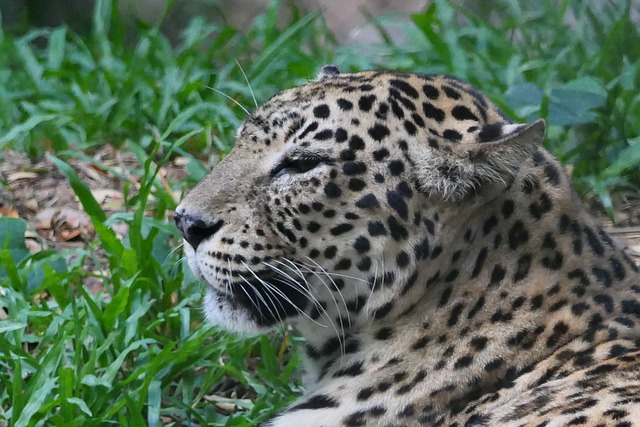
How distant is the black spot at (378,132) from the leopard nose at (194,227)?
69 centimetres

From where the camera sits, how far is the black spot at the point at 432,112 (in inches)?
167

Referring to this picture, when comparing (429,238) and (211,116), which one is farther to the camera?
(211,116)

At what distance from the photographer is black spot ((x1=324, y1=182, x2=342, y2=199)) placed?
13.8 ft

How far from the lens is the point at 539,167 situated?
4.24 metres

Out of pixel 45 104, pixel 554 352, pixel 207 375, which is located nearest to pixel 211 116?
pixel 45 104

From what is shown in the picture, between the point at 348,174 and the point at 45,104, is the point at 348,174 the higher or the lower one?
the lower one

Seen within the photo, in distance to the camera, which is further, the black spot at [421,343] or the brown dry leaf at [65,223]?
the brown dry leaf at [65,223]

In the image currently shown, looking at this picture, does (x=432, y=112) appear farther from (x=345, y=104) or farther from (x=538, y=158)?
(x=538, y=158)

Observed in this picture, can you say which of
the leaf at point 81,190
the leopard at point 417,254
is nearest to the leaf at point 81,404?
the leopard at point 417,254

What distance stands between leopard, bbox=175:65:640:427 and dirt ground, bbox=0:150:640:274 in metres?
2.31

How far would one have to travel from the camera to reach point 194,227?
14.2ft

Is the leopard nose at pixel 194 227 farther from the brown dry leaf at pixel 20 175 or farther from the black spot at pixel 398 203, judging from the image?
the brown dry leaf at pixel 20 175

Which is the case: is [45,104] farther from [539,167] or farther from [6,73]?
[539,167]

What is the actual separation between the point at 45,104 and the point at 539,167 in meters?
5.00
